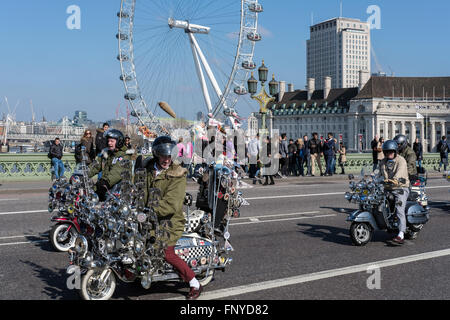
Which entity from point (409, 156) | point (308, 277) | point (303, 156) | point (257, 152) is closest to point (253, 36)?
point (303, 156)

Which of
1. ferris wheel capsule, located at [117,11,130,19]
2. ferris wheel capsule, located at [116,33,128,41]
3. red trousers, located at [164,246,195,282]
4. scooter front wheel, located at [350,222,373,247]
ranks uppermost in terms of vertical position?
ferris wheel capsule, located at [117,11,130,19]

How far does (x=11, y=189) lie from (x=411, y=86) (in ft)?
478

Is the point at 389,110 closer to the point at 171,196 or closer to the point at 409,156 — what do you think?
the point at 409,156

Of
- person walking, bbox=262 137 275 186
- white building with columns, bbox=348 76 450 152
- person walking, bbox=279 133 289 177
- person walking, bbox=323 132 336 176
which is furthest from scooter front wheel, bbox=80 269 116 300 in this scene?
white building with columns, bbox=348 76 450 152

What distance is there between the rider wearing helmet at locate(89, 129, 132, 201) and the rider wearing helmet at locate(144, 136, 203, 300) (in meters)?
2.05

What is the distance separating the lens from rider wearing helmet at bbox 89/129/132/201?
25.2ft

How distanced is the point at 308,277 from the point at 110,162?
11.2 ft

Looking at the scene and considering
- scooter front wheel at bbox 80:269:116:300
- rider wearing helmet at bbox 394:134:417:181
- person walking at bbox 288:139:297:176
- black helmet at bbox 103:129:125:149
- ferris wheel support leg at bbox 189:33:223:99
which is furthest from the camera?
ferris wheel support leg at bbox 189:33:223:99

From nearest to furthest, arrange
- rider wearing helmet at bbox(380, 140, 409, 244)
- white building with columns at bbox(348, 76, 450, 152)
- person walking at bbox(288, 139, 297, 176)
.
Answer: rider wearing helmet at bbox(380, 140, 409, 244), person walking at bbox(288, 139, 297, 176), white building with columns at bbox(348, 76, 450, 152)

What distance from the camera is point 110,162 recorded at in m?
8.09

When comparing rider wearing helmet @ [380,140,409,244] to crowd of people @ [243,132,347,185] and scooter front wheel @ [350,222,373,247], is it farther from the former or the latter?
crowd of people @ [243,132,347,185]
